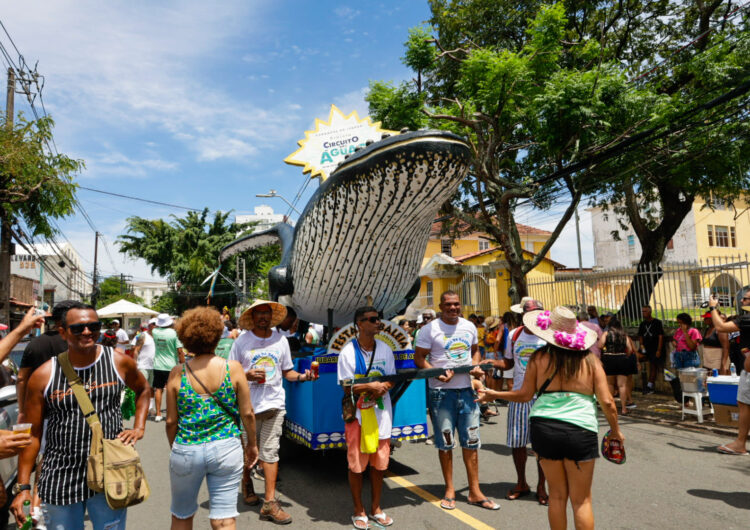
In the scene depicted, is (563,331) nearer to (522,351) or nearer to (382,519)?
(522,351)

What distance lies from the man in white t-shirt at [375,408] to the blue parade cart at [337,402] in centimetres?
36

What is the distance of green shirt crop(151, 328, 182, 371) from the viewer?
7.39 m

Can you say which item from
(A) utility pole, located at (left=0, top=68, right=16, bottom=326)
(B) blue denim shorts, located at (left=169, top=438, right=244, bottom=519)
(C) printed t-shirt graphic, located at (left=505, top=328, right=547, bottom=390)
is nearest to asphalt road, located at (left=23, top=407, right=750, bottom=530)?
(C) printed t-shirt graphic, located at (left=505, top=328, right=547, bottom=390)

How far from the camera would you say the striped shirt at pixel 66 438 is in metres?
2.22

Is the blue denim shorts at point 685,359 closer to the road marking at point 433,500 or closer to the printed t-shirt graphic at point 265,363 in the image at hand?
the road marking at point 433,500

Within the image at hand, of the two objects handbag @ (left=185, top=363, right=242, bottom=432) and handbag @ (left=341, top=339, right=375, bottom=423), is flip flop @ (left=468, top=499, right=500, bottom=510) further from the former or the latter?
handbag @ (left=185, top=363, right=242, bottom=432)

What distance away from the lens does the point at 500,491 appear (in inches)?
160

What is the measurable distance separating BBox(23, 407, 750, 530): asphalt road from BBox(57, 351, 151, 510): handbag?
1509 mm

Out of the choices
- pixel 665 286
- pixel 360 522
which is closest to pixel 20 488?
pixel 360 522

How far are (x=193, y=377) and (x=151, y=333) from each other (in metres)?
6.16

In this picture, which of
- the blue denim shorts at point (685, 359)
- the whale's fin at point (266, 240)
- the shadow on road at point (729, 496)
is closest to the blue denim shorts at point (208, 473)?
the whale's fin at point (266, 240)

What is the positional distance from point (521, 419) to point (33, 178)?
1099 cm

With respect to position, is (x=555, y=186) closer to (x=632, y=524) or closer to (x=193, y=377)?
(x=632, y=524)

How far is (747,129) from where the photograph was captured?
33.2 ft
